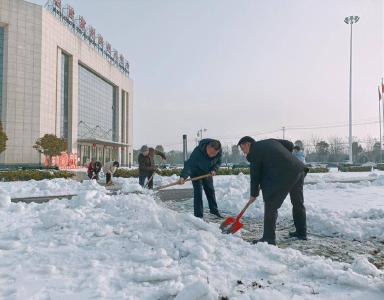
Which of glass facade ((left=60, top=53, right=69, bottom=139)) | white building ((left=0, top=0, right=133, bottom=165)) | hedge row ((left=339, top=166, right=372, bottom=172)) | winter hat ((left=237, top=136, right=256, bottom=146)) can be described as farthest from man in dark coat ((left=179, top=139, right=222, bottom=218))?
glass facade ((left=60, top=53, right=69, bottom=139))

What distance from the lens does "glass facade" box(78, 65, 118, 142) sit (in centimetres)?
4519

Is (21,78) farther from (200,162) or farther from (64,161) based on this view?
(200,162)

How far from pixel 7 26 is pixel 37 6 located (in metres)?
3.71

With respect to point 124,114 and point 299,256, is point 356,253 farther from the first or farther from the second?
point 124,114

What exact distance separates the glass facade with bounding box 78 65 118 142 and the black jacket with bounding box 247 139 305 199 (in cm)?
4214

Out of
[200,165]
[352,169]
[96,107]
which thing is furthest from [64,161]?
[200,165]

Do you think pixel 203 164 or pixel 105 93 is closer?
pixel 203 164

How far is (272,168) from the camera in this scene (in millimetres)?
4363

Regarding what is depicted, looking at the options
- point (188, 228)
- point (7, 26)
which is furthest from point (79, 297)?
point (7, 26)

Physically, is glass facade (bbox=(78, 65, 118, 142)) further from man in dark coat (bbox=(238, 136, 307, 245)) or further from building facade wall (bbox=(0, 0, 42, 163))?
man in dark coat (bbox=(238, 136, 307, 245))

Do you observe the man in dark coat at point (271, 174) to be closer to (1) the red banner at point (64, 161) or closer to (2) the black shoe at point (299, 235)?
(2) the black shoe at point (299, 235)

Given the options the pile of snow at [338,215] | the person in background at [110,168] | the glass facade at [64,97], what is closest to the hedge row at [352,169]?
the person in background at [110,168]

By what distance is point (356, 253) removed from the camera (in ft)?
13.8

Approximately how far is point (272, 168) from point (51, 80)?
3855 centimetres
